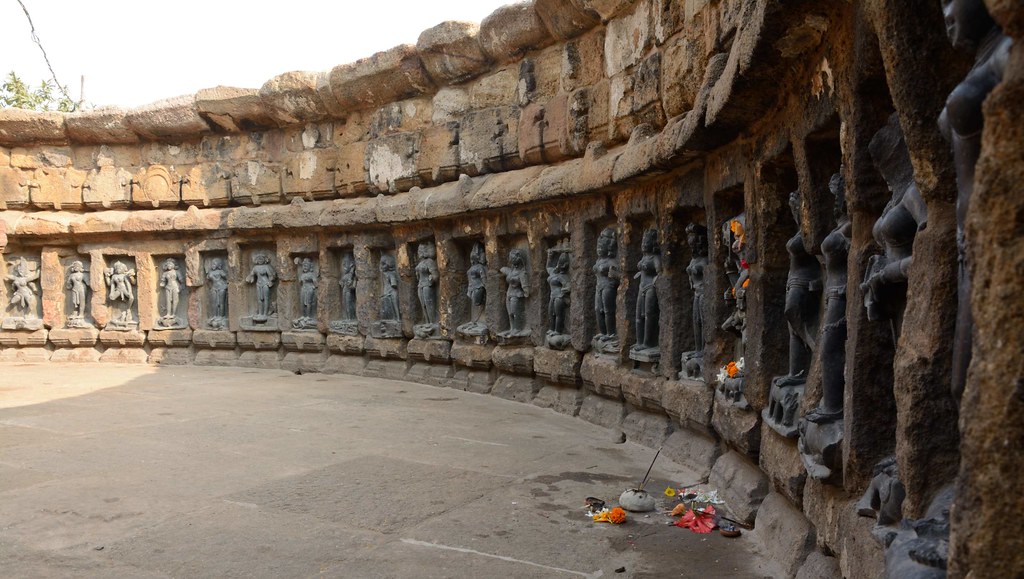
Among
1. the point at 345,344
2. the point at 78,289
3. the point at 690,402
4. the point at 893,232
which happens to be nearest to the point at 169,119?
the point at 78,289

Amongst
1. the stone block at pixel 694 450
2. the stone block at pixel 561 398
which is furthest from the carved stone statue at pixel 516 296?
the stone block at pixel 694 450

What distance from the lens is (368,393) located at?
7.67 meters

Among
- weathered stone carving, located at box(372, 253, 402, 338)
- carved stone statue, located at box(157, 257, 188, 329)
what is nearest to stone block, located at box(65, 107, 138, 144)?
carved stone statue, located at box(157, 257, 188, 329)

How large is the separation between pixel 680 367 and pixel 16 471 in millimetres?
3789

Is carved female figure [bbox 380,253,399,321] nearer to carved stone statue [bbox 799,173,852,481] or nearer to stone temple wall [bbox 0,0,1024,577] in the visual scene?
stone temple wall [bbox 0,0,1024,577]

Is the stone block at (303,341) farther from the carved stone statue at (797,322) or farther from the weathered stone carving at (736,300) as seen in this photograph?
the carved stone statue at (797,322)

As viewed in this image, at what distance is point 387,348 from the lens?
9141mm

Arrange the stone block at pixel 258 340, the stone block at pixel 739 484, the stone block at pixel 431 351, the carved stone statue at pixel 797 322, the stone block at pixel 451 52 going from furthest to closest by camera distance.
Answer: the stone block at pixel 258 340 → the stone block at pixel 431 351 → the stone block at pixel 451 52 → the stone block at pixel 739 484 → the carved stone statue at pixel 797 322

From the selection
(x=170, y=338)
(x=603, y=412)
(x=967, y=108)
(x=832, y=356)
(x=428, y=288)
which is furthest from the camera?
(x=170, y=338)

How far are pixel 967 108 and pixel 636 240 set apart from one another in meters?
4.44

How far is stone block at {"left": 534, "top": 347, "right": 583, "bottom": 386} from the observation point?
6.41m

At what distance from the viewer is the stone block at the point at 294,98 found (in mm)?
9617

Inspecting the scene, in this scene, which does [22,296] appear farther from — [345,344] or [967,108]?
[967,108]

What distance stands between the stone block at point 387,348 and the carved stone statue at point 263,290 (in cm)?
177
